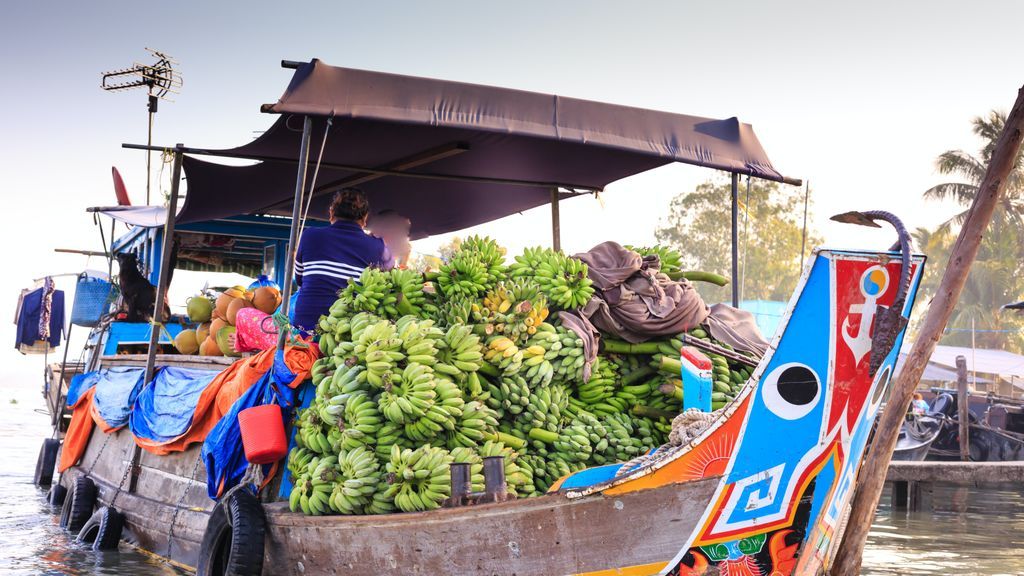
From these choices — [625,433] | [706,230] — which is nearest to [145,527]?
[625,433]

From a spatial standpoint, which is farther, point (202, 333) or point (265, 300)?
point (202, 333)

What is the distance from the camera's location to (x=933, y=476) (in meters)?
11.8

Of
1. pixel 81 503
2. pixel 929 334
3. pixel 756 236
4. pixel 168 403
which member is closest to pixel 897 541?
pixel 929 334

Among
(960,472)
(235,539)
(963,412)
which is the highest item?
(235,539)

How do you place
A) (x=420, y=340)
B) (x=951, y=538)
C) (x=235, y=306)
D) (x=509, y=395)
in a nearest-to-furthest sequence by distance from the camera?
(x=420, y=340), (x=509, y=395), (x=235, y=306), (x=951, y=538)

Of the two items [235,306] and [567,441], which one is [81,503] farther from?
[567,441]

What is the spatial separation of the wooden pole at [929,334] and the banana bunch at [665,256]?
1562mm

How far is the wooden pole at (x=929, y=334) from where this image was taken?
3.55 metres

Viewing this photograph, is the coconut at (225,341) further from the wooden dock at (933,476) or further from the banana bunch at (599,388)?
the wooden dock at (933,476)

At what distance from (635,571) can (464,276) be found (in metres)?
1.70

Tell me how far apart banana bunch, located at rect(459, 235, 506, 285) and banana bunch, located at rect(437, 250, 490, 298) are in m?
0.02

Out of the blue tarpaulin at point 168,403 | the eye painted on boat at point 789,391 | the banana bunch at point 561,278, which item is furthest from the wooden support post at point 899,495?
the eye painted on boat at point 789,391

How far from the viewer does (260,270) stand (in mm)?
11242

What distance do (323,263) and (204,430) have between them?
1.55 meters
